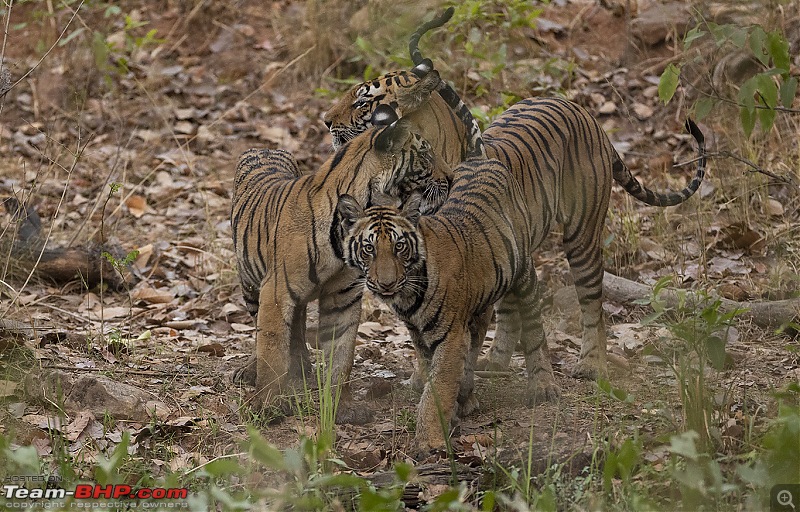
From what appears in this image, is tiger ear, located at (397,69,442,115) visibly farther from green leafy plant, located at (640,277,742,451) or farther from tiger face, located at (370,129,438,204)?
green leafy plant, located at (640,277,742,451)

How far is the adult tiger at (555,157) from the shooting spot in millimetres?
5219

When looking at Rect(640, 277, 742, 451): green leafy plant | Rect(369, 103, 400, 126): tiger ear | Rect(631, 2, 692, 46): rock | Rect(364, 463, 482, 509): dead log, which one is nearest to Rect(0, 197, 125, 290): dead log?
Rect(369, 103, 400, 126): tiger ear

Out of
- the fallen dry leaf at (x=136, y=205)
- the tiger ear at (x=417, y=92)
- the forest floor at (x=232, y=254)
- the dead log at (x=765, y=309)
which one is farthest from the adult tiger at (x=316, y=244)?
the fallen dry leaf at (x=136, y=205)

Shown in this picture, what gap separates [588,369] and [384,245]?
177 centimetres

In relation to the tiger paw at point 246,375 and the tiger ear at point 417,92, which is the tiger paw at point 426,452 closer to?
the tiger paw at point 246,375

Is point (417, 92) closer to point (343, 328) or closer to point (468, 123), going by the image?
point (468, 123)

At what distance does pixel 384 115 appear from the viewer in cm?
537

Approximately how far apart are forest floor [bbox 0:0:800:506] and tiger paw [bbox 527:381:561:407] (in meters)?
0.05

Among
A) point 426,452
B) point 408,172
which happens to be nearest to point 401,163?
point 408,172

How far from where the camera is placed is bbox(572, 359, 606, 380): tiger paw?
17.2 ft

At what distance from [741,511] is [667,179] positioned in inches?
181

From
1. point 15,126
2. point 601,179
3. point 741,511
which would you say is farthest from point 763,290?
point 15,126

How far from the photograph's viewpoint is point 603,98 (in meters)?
8.80

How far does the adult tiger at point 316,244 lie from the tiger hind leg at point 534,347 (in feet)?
A: 2.43
